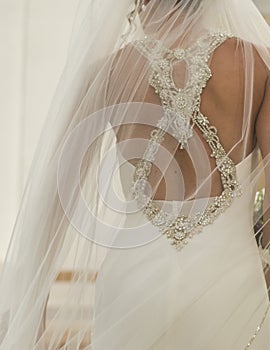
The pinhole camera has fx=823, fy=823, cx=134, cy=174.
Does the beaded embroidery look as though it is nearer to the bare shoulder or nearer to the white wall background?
the bare shoulder

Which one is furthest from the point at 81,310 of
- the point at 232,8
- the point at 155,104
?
the point at 232,8

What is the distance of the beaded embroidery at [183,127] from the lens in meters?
1.14

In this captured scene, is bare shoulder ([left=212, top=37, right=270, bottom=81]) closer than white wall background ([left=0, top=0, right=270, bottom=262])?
Yes

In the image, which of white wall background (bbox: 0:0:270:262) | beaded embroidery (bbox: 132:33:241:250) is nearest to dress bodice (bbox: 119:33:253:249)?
beaded embroidery (bbox: 132:33:241:250)

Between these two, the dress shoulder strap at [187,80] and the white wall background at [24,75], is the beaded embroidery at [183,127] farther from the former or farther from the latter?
the white wall background at [24,75]

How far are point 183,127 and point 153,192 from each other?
10 cm

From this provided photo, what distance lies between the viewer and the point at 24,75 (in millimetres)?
3332

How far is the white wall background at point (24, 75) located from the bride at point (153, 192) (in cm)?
207

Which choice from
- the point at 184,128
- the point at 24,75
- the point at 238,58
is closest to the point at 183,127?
the point at 184,128

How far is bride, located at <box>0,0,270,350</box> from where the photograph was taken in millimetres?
1133

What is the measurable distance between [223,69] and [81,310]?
0.41 metres

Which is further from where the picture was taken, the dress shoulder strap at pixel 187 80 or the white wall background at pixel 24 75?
the white wall background at pixel 24 75

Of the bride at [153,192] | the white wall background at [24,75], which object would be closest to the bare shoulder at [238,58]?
the bride at [153,192]

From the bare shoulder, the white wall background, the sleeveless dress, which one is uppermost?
the white wall background
